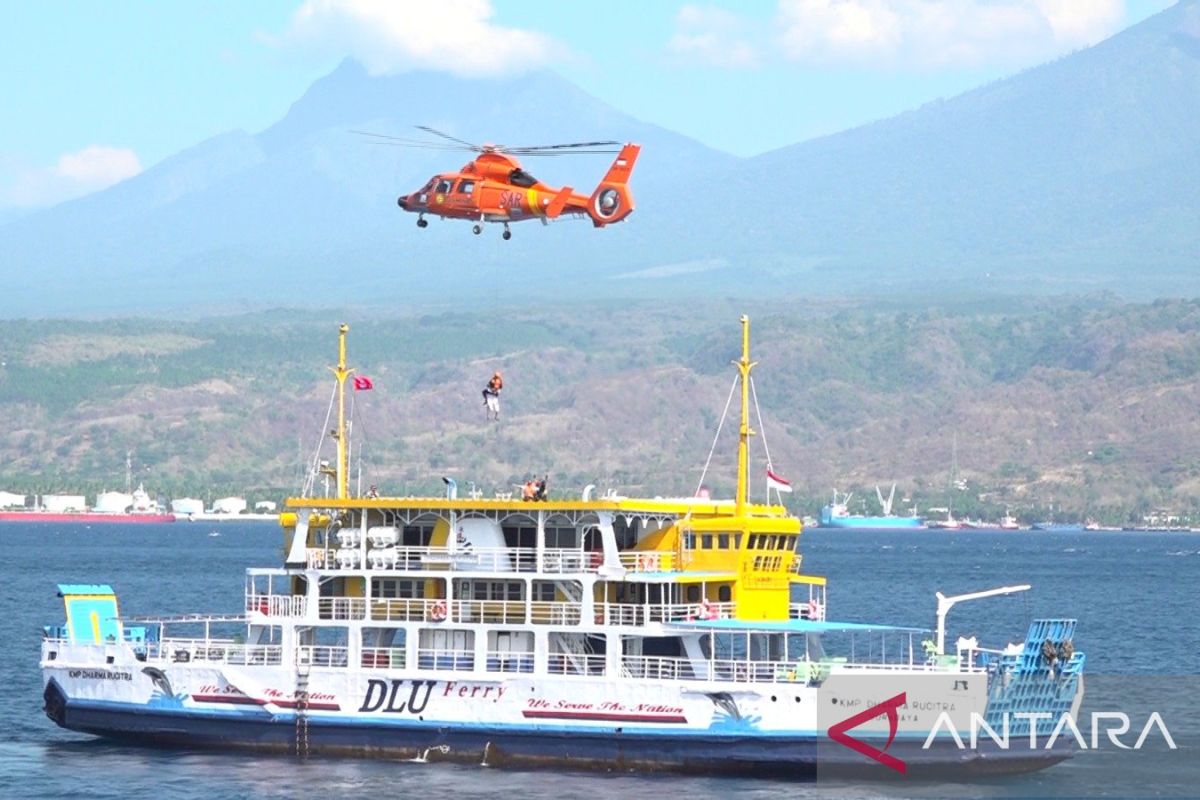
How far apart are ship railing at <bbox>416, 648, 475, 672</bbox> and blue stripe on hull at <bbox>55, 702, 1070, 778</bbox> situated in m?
1.24

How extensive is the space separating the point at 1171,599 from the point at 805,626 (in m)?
71.3

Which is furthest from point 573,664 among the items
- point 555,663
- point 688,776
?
point 688,776

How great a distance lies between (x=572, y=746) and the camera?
1706 inches

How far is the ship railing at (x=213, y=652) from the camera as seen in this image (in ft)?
150

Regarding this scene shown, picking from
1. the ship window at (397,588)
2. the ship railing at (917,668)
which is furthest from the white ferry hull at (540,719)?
the ship window at (397,588)

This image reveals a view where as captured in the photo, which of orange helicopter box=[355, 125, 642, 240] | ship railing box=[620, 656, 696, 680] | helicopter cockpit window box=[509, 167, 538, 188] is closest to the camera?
ship railing box=[620, 656, 696, 680]

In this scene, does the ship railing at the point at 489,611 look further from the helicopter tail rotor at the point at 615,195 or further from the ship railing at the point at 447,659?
the helicopter tail rotor at the point at 615,195

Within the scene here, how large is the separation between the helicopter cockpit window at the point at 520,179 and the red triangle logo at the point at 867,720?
15.4 meters

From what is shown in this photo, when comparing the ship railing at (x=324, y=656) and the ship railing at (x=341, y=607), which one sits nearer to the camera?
the ship railing at (x=324, y=656)

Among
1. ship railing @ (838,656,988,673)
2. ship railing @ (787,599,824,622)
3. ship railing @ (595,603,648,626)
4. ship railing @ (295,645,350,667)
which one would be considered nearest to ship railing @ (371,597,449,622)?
ship railing @ (295,645,350,667)

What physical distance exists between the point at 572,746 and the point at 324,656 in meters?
5.76

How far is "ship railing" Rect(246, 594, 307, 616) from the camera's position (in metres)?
46.1

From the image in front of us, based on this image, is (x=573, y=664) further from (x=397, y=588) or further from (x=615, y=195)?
(x=615, y=195)

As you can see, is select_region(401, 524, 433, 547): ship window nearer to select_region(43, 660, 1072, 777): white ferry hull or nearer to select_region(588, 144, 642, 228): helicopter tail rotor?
select_region(43, 660, 1072, 777): white ferry hull
